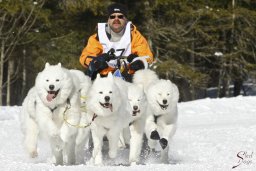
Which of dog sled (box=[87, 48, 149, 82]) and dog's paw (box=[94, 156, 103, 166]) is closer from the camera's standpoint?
dog's paw (box=[94, 156, 103, 166])

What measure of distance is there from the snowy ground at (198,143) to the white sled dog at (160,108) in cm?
34

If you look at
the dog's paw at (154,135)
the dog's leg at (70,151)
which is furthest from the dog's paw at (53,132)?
the dog's paw at (154,135)

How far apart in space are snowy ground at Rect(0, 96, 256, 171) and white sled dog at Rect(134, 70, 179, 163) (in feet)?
1.11

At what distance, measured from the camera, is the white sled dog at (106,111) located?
6.17 meters

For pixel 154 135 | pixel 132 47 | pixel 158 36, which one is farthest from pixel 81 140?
pixel 158 36

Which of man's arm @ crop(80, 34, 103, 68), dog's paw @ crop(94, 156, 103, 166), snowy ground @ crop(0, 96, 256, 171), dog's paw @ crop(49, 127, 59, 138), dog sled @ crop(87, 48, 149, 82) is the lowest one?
snowy ground @ crop(0, 96, 256, 171)

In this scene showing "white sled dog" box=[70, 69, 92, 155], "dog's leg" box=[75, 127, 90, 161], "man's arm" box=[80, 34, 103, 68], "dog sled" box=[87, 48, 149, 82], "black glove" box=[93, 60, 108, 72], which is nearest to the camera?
"white sled dog" box=[70, 69, 92, 155]

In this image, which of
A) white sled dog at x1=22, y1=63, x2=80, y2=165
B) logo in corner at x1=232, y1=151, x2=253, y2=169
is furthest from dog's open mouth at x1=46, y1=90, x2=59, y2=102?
logo in corner at x1=232, y1=151, x2=253, y2=169

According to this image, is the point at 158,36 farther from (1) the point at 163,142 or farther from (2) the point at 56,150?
(2) the point at 56,150

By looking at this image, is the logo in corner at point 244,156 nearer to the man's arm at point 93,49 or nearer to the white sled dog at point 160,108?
the white sled dog at point 160,108

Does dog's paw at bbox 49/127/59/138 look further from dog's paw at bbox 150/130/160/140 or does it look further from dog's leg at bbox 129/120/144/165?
dog's paw at bbox 150/130/160/140

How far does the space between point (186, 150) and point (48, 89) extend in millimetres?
3067

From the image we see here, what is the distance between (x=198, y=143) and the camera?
29.6 feet

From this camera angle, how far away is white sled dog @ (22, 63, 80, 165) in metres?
6.14
